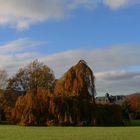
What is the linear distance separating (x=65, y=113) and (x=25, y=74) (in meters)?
33.9

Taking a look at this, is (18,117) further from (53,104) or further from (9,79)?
(9,79)
